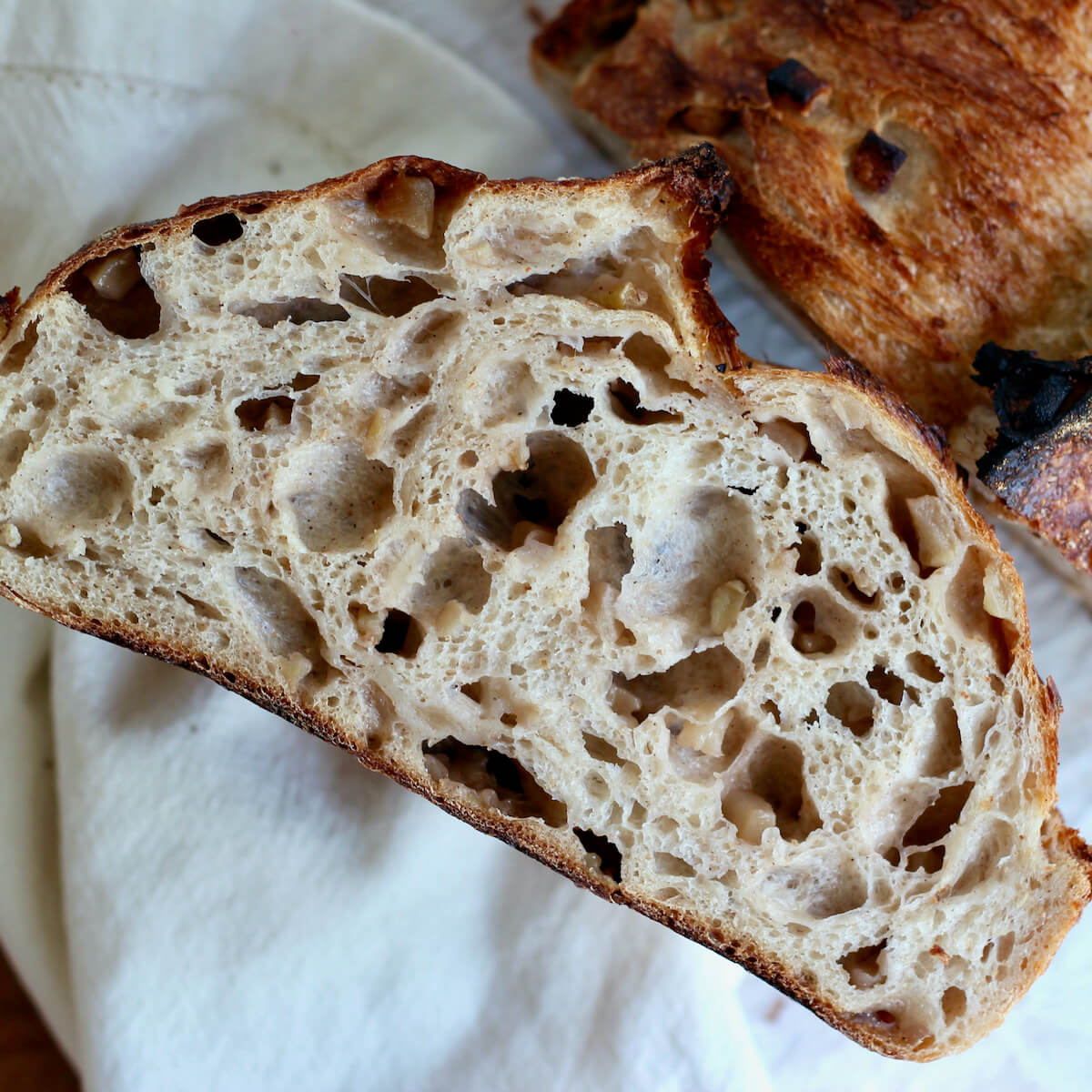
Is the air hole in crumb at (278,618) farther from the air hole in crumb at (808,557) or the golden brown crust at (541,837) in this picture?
the air hole in crumb at (808,557)

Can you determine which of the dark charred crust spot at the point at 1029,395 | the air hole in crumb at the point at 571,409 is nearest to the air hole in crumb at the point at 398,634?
the air hole in crumb at the point at 571,409

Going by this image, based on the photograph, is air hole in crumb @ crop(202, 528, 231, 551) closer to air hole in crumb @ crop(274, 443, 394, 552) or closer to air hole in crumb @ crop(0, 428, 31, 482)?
air hole in crumb @ crop(274, 443, 394, 552)

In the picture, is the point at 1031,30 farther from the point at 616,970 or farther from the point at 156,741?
the point at 156,741

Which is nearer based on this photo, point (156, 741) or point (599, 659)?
point (599, 659)

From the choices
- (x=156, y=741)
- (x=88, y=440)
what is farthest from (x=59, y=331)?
(x=156, y=741)

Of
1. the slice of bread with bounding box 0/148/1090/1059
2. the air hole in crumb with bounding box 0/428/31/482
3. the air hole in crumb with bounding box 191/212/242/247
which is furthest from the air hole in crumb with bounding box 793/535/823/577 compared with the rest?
the air hole in crumb with bounding box 0/428/31/482
